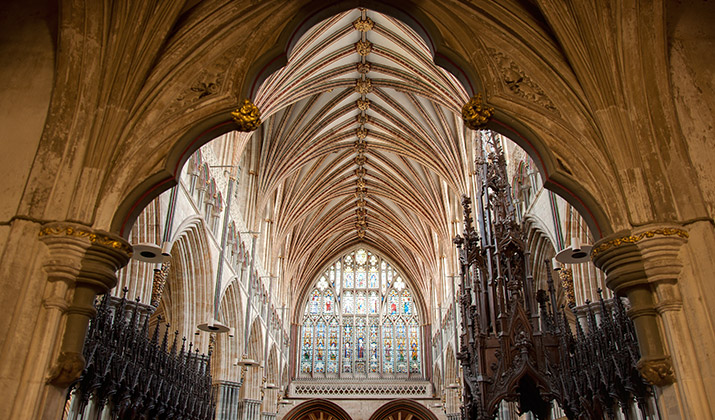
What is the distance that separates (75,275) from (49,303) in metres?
0.31

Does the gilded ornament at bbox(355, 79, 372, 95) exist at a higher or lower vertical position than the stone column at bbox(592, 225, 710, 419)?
higher

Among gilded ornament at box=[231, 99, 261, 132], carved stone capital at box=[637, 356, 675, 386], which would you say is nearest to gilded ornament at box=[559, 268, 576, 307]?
carved stone capital at box=[637, 356, 675, 386]

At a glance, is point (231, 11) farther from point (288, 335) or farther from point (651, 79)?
point (288, 335)

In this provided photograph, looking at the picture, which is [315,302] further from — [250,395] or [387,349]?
[250,395]

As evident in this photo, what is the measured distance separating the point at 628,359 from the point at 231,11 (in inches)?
231

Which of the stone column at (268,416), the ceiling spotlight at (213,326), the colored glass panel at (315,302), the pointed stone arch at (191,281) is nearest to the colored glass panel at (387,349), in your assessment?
the colored glass panel at (315,302)

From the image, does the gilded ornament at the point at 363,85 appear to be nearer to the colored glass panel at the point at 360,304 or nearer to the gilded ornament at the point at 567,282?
the gilded ornament at the point at 567,282

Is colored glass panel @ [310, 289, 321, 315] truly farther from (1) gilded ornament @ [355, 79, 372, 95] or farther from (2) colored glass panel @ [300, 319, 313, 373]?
(1) gilded ornament @ [355, 79, 372, 95]

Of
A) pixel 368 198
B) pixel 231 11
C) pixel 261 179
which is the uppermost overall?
pixel 368 198

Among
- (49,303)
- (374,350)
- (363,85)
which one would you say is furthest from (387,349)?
(49,303)

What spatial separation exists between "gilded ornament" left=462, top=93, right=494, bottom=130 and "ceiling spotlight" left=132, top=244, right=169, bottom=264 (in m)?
4.52

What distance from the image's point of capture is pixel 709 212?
516 centimetres

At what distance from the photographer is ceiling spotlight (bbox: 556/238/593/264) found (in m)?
7.50

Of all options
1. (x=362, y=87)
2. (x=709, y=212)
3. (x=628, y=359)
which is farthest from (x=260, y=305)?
(x=709, y=212)
